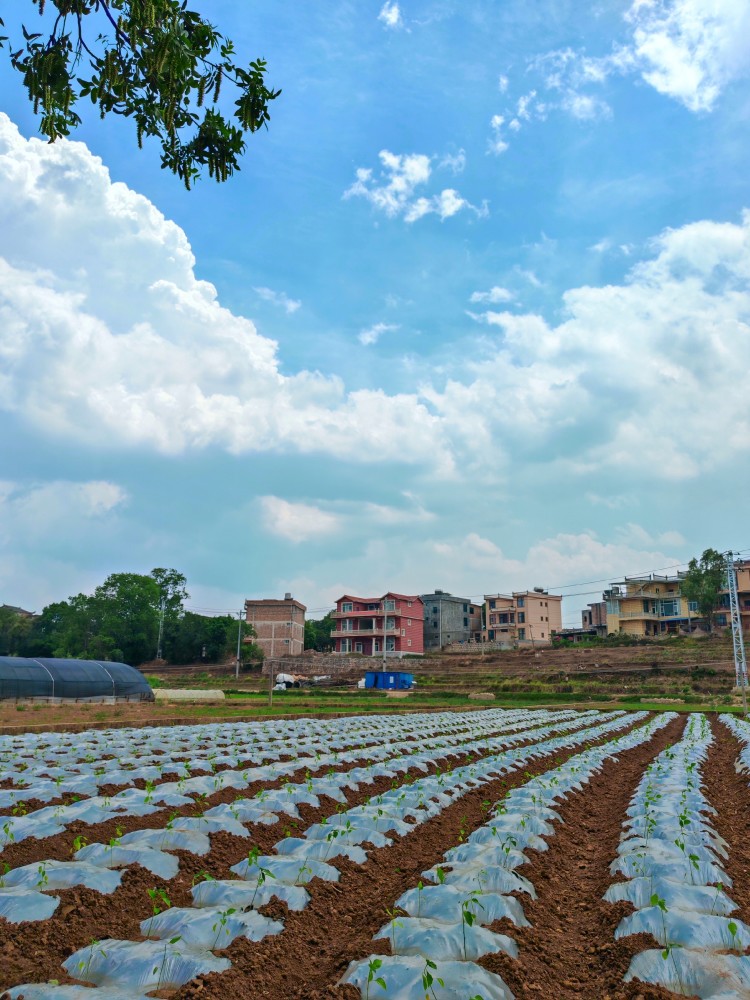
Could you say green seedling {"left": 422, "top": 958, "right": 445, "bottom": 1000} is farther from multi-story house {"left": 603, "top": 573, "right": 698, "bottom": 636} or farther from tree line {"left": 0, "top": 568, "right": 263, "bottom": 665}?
multi-story house {"left": 603, "top": 573, "right": 698, "bottom": 636}

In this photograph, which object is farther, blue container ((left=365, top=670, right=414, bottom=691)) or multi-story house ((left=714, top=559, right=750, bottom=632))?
multi-story house ((left=714, top=559, right=750, bottom=632))

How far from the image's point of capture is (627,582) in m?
77.1

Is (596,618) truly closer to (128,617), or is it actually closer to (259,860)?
(128,617)

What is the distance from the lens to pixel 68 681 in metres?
33.6

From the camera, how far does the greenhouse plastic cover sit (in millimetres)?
4152

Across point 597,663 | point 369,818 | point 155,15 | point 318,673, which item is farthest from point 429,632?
point 155,15

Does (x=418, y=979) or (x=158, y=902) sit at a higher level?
(x=418, y=979)

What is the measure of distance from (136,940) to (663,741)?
18.4 metres

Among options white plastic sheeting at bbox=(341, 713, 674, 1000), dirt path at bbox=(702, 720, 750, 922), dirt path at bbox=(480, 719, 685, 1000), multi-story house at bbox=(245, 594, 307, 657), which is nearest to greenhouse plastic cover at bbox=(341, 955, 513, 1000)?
white plastic sheeting at bbox=(341, 713, 674, 1000)

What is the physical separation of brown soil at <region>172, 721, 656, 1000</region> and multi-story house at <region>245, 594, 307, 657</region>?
6389 centimetres

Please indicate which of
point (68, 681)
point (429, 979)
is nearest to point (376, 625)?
point (68, 681)

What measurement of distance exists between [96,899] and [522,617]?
7423cm

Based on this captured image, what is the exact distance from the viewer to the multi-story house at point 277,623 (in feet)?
233

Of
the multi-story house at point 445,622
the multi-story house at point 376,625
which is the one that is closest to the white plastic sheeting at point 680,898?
the multi-story house at point 376,625
